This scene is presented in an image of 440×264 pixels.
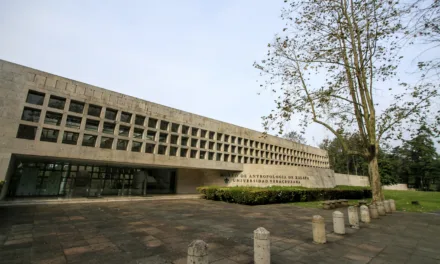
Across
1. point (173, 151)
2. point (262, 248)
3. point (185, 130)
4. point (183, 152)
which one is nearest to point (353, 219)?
point (262, 248)

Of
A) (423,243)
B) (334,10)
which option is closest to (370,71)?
(334,10)

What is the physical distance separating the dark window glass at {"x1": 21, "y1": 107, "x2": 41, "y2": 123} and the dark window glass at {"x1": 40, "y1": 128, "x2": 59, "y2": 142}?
0.73 m

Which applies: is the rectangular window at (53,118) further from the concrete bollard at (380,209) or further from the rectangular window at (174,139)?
the concrete bollard at (380,209)

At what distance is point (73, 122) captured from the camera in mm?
13398

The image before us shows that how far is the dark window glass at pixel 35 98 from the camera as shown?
1200 cm

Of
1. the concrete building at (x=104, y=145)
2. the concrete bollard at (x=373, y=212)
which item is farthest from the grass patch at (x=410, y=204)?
the concrete building at (x=104, y=145)

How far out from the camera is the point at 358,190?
22266mm

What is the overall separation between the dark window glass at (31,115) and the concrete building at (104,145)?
0.04 meters

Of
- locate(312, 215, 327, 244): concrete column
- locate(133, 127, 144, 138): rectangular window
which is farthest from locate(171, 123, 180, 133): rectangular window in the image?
locate(312, 215, 327, 244): concrete column

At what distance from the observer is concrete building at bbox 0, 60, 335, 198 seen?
11664mm

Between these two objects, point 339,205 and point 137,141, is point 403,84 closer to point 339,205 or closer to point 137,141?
point 339,205

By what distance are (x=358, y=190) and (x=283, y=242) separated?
2097 cm

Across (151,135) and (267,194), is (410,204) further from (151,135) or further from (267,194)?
(151,135)

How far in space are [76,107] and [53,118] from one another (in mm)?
1407
